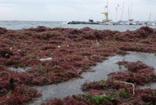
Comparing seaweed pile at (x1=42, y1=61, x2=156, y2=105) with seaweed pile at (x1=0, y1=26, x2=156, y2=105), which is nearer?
seaweed pile at (x1=42, y1=61, x2=156, y2=105)

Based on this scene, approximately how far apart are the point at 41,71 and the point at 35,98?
1919 mm

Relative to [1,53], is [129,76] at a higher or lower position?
lower

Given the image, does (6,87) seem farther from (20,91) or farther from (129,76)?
(129,76)

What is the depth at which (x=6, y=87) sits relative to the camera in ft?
15.9

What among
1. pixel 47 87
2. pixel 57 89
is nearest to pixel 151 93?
pixel 57 89

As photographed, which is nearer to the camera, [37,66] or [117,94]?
[117,94]

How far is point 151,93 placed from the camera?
4445 mm

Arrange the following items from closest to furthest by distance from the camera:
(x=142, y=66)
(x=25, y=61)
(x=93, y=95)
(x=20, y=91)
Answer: (x=93, y=95) < (x=20, y=91) < (x=142, y=66) < (x=25, y=61)

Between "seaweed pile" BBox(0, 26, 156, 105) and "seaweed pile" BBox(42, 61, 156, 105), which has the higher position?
"seaweed pile" BBox(0, 26, 156, 105)

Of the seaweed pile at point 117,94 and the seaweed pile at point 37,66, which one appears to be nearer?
the seaweed pile at point 117,94

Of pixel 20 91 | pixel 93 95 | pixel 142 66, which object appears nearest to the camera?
pixel 93 95

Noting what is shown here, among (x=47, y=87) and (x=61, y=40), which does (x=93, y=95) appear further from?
(x=61, y=40)

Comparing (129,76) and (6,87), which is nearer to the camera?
(6,87)

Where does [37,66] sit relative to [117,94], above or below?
above
